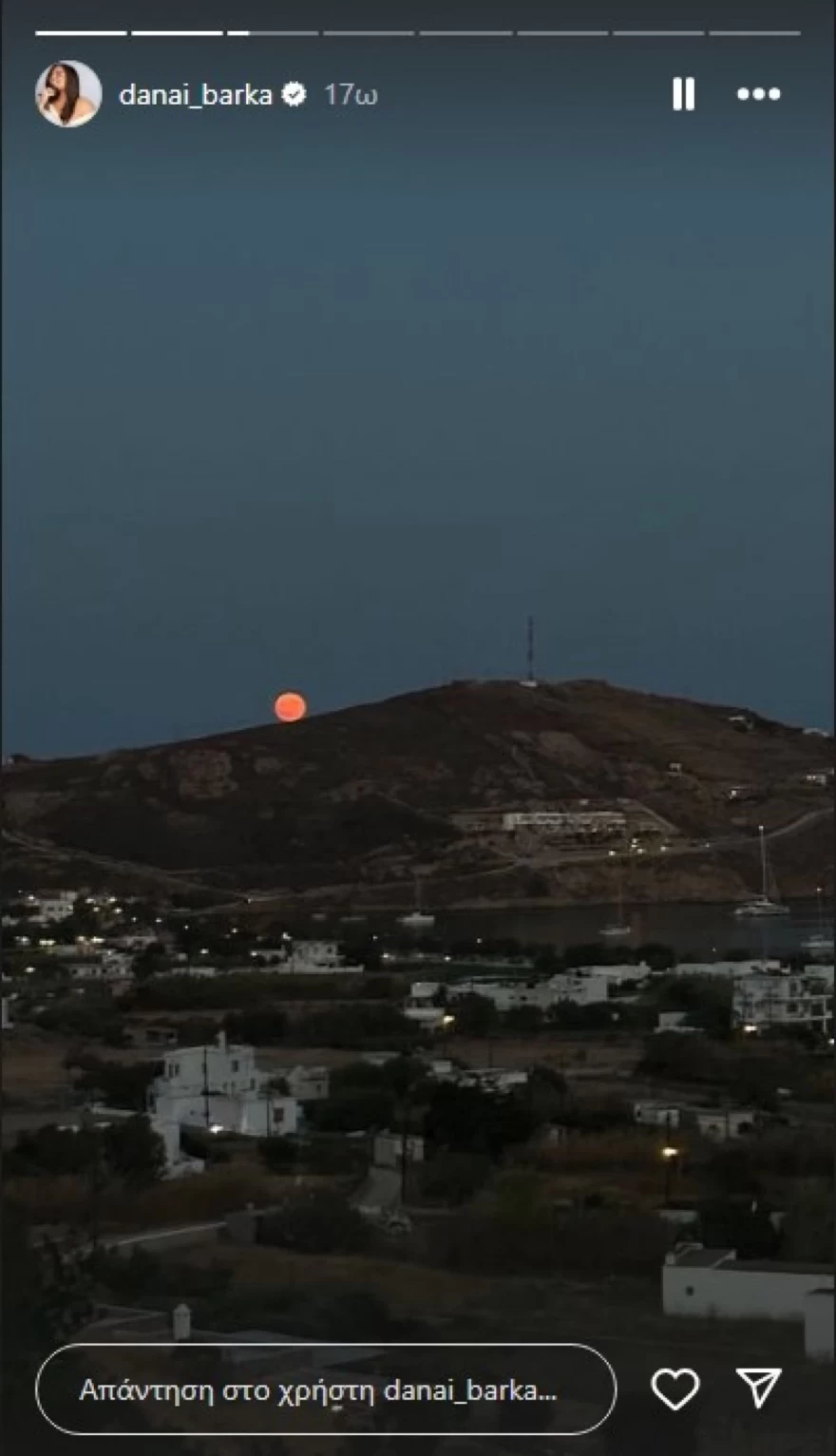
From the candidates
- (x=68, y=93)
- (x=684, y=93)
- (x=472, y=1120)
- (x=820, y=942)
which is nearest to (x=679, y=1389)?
(x=472, y=1120)

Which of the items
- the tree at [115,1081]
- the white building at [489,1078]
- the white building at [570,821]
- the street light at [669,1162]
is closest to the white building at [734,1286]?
the street light at [669,1162]

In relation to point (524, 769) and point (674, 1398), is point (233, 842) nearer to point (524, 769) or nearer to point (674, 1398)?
point (524, 769)

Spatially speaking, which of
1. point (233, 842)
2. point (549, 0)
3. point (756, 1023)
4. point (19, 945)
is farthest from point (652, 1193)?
point (549, 0)

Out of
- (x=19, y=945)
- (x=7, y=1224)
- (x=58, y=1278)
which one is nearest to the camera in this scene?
(x=58, y=1278)

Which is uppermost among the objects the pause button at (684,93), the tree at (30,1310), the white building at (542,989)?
the pause button at (684,93)

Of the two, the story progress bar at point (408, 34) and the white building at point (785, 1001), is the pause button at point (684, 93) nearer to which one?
the story progress bar at point (408, 34)

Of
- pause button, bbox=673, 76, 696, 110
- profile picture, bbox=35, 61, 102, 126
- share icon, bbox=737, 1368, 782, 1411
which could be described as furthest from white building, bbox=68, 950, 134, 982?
pause button, bbox=673, 76, 696, 110

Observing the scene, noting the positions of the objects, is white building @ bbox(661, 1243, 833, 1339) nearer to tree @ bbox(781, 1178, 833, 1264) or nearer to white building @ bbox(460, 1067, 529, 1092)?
tree @ bbox(781, 1178, 833, 1264)
